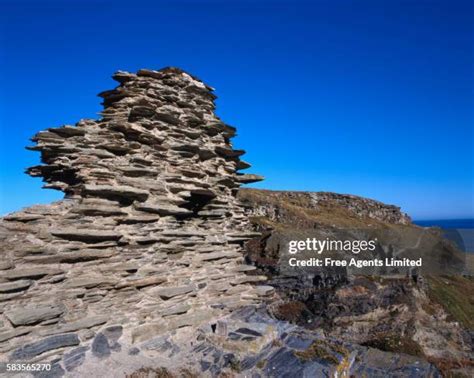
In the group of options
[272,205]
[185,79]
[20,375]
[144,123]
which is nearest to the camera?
[20,375]

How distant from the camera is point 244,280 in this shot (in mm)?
9672

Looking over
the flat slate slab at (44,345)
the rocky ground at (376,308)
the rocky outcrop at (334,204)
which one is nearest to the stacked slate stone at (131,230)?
the flat slate slab at (44,345)

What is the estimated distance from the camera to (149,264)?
7570 mm

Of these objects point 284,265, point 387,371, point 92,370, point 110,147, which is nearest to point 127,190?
point 110,147

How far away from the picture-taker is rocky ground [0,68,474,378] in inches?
234

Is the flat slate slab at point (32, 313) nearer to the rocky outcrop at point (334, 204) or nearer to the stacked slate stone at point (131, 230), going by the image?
the stacked slate stone at point (131, 230)

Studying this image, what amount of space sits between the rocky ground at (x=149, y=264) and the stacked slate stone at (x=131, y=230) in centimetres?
3

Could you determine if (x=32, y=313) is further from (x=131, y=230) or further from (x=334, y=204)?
(x=334, y=204)

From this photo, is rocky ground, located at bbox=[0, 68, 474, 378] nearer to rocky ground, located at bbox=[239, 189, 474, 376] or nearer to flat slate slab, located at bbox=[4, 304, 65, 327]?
flat slate slab, located at bbox=[4, 304, 65, 327]

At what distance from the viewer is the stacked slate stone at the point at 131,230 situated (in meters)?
5.86

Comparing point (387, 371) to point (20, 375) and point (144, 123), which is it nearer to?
point (20, 375)

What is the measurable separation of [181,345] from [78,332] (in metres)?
2.19

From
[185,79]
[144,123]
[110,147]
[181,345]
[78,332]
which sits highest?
[185,79]

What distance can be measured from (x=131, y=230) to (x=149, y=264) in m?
0.88
